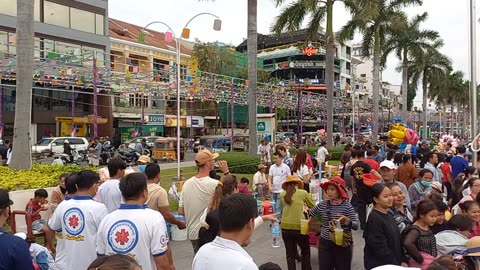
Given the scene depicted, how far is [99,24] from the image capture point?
40625 millimetres

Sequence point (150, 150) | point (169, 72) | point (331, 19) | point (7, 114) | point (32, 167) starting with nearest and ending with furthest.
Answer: point (32, 167) < point (331, 19) < point (169, 72) < point (150, 150) < point (7, 114)

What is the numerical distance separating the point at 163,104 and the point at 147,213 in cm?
4942

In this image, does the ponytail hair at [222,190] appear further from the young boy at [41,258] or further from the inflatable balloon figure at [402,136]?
the inflatable balloon figure at [402,136]

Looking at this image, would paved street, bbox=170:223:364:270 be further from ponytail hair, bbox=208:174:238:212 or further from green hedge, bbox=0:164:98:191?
green hedge, bbox=0:164:98:191

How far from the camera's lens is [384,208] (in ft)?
15.3

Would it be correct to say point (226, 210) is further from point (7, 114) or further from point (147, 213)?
point (7, 114)

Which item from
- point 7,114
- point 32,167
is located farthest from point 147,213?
point 7,114

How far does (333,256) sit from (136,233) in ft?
9.50

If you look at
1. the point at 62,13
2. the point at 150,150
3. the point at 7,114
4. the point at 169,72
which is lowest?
the point at 150,150

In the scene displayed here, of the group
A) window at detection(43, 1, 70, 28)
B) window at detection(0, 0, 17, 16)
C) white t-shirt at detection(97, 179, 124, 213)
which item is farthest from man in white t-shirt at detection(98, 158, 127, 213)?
window at detection(43, 1, 70, 28)

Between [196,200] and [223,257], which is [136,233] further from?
[196,200]

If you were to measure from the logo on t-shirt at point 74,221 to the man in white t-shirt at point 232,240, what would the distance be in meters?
1.73

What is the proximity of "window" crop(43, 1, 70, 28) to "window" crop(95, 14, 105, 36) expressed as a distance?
9.58ft

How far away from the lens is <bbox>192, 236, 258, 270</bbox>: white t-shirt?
259 cm
